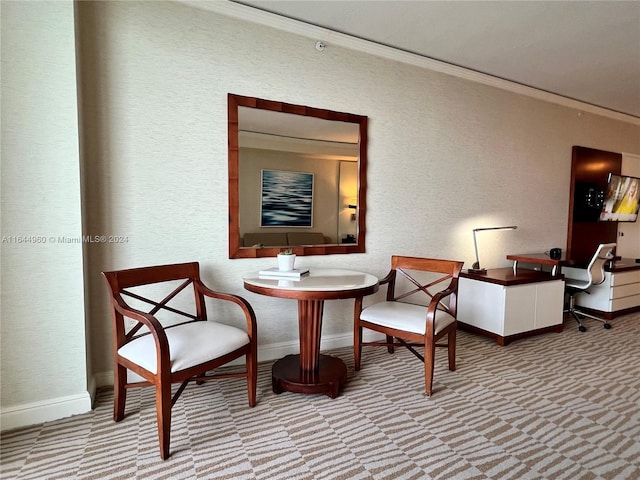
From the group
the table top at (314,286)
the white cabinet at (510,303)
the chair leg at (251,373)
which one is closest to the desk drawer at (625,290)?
the white cabinet at (510,303)

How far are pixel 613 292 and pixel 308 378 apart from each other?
3.80m

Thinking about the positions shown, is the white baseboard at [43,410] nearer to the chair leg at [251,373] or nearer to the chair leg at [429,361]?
the chair leg at [251,373]

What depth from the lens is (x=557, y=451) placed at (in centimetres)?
181

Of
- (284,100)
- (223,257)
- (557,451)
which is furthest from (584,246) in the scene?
(223,257)

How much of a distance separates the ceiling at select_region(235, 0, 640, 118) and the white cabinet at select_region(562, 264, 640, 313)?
2.10 meters

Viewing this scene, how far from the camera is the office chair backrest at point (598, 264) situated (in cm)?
363

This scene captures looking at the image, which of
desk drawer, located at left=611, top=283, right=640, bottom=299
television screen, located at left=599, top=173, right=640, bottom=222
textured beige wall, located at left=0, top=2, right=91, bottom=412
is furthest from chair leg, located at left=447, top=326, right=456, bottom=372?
television screen, located at left=599, top=173, right=640, bottom=222

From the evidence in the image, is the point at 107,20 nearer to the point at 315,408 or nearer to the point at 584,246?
the point at 315,408

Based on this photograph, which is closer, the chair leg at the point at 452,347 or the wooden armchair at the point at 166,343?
the wooden armchair at the point at 166,343

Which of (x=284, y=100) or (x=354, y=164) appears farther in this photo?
(x=354, y=164)

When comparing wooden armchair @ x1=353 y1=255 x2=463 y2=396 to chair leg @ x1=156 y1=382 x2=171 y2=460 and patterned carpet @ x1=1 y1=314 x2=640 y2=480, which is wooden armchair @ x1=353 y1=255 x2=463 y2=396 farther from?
chair leg @ x1=156 y1=382 x2=171 y2=460

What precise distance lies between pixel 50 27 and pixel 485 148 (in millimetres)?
3701

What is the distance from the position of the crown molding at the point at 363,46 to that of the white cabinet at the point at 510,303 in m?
1.99

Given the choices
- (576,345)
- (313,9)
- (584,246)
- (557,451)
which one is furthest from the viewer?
(584,246)
